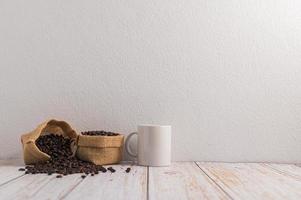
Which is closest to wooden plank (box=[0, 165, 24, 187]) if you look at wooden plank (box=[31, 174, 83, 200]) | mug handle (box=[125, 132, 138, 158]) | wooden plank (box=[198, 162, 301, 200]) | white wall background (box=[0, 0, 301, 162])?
wooden plank (box=[31, 174, 83, 200])

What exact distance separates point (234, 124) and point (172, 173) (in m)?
0.36

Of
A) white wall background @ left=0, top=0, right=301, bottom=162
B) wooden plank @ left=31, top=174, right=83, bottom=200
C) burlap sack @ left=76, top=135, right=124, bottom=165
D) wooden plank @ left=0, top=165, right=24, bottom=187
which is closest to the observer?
wooden plank @ left=31, top=174, right=83, bottom=200

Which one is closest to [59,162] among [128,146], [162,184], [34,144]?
[34,144]

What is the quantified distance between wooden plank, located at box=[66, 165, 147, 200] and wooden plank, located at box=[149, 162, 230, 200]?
0.08ft

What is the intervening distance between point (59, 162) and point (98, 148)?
0.40 feet

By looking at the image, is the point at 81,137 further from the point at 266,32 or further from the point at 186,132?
the point at 266,32

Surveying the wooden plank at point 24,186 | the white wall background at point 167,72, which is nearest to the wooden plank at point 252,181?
the white wall background at point 167,72

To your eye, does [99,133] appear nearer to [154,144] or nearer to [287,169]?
[154,144]

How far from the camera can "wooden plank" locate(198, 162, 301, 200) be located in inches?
31.9

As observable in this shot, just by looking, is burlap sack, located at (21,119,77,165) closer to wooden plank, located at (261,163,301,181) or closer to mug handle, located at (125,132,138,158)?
mug handle, located at (125,132,138,158)

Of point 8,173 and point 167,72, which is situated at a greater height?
point 167,72

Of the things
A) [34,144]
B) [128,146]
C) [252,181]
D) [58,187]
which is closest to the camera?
[58,187]

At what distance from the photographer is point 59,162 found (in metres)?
1.13

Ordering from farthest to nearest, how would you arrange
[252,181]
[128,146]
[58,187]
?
[128,146], [252,181], [58,187]
